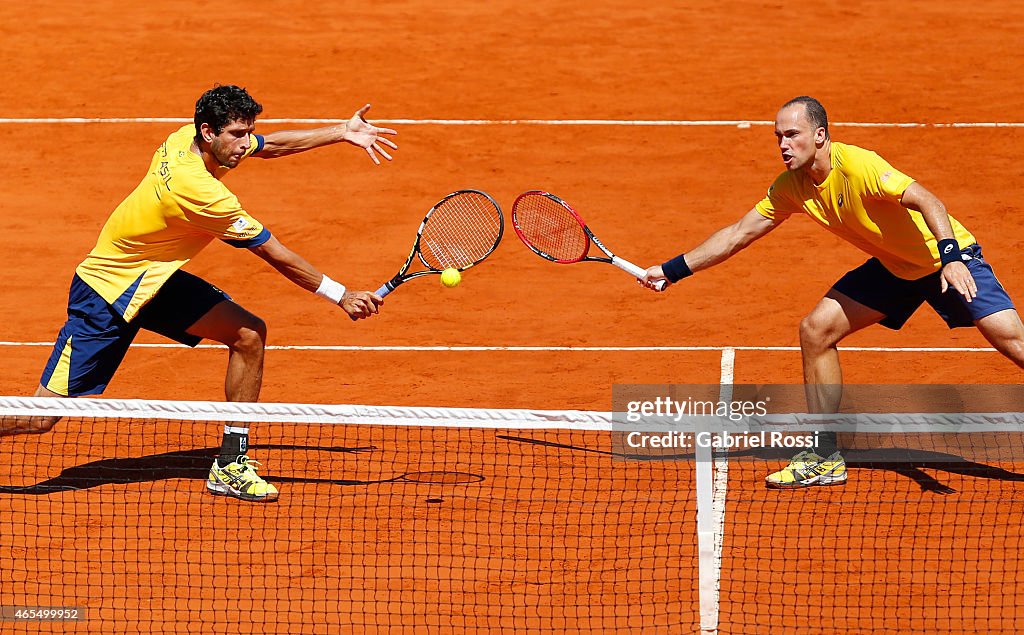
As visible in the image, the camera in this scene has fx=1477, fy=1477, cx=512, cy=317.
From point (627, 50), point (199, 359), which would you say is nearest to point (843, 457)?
point (199, 359)

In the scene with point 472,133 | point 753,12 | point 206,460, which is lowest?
point 206,460

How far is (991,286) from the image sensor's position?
836cm

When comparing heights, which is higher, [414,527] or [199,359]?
[199,359]

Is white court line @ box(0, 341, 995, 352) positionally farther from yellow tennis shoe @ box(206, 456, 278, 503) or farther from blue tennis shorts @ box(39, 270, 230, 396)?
yellow tennis shoe @ box(206, 456, 278, 503)

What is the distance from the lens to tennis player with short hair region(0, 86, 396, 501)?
8.24 meters

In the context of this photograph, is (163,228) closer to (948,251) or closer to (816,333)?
(816,333)

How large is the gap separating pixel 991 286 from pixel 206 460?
4.86 meters

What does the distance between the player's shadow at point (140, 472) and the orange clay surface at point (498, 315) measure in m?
0.03

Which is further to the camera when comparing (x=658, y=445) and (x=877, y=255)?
(x=658, y=445)

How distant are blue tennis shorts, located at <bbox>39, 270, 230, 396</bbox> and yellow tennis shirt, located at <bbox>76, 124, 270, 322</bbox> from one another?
95mm

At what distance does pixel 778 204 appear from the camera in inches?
349

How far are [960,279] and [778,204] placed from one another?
1494 millimetres

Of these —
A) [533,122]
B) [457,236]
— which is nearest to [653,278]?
[457,236]

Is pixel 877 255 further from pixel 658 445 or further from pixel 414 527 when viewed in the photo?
pixel 414 527
